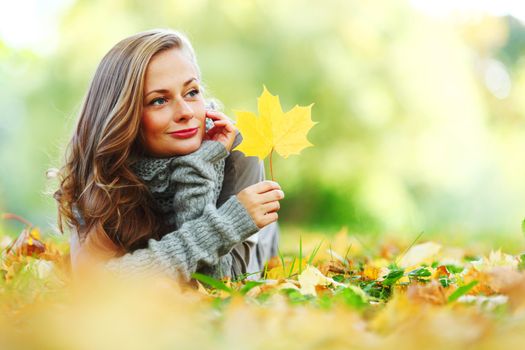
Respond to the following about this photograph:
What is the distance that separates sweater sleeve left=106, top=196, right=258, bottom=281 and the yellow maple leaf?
6.9 inches

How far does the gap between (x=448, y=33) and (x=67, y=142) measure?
322 inches

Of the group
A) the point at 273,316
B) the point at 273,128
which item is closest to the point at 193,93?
the point at 273,128

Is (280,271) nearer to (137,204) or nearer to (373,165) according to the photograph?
(137,204)

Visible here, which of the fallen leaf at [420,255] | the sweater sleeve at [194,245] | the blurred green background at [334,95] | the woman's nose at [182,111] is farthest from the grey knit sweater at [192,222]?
the blurred green background at [334,95]

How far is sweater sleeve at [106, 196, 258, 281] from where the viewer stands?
1.63 meters

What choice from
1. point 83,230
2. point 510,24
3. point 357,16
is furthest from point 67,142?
point 510,24

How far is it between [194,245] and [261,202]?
21 cm

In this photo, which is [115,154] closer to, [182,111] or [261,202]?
[182,111]

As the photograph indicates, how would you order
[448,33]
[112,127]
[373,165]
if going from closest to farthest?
[112,127], [373,165], [448,33]

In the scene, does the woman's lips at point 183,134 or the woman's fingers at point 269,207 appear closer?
the woman's fingers at point 269,207

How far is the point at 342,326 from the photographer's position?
921 millimetres

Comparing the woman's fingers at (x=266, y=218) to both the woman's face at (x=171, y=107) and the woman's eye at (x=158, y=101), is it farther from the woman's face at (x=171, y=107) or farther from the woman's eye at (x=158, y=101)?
the woman's eye at (x=158, y=101)

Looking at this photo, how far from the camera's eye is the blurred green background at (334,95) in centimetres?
865

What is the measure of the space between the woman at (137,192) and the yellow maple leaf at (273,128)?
0.41 feet
